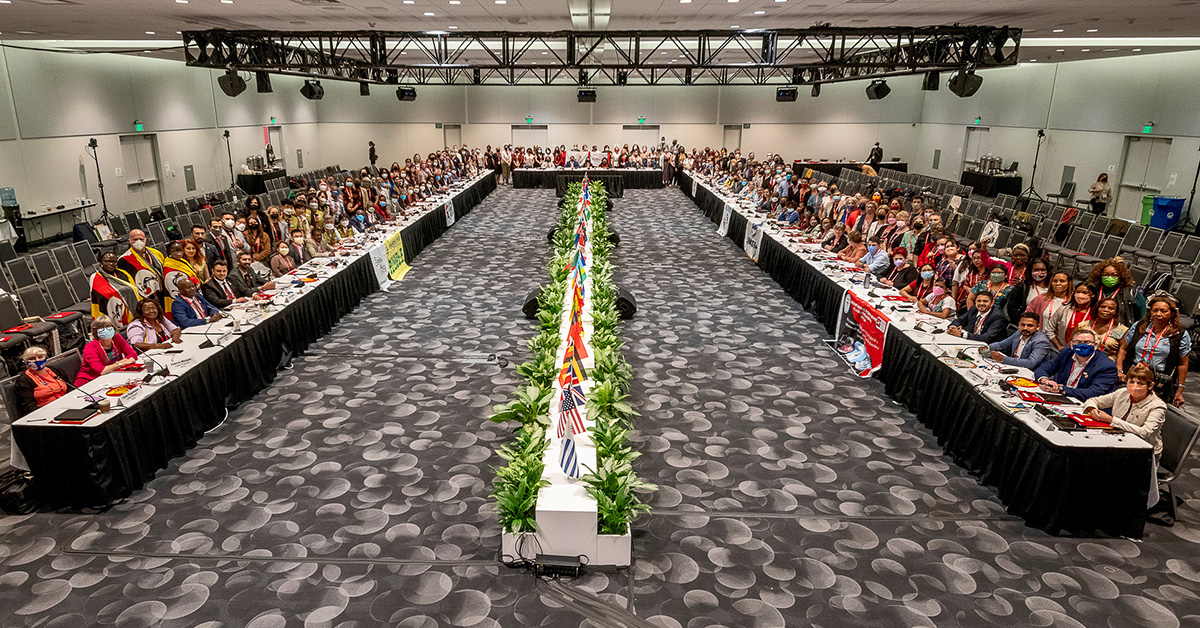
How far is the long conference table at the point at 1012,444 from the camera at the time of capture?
474 centimetres

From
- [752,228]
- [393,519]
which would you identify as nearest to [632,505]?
[393,519]

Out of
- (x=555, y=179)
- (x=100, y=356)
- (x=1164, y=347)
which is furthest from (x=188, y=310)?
(x=555, y=179)

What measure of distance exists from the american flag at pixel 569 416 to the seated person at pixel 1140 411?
12.7ft

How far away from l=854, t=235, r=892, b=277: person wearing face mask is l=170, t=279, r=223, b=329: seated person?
8582 mm

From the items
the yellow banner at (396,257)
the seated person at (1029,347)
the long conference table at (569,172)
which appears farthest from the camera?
the long conference table at (569,172)

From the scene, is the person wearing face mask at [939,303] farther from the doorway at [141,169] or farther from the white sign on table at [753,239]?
the doorway at [141,169]

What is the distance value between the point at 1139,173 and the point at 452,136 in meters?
25.9

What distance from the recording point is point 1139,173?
58.7ft

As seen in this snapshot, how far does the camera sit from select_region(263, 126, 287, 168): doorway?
84.3ft

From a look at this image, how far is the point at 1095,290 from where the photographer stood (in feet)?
22.7

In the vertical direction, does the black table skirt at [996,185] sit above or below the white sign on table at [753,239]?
above

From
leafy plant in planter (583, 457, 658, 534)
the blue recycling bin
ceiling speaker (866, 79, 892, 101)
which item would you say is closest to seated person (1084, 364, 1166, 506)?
leafy plant in planter (583, 457, 658, 534)

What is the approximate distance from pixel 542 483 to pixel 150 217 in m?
13.2

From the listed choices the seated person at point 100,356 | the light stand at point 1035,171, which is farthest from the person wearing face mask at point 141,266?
the light stand at point 1035,171
